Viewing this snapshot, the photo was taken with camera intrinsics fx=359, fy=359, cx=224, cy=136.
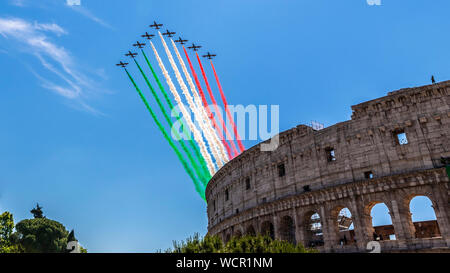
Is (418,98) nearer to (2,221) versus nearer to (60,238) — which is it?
(2,221)

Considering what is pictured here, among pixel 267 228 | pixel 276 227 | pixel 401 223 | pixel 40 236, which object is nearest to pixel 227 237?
pixel 267 228

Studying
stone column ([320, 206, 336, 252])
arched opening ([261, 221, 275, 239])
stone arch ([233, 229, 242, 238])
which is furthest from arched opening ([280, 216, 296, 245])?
stone arch ([233, 229, 242, 238])

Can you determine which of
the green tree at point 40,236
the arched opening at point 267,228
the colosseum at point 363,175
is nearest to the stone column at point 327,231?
the colosseum at point 363,175

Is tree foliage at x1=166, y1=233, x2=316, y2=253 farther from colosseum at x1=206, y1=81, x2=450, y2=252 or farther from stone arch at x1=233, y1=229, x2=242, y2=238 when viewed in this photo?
stone arch at x1=233, y1=229, x2=242, y2=238

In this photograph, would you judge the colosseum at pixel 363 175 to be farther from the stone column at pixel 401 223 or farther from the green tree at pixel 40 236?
the green tree at pixel 40 236

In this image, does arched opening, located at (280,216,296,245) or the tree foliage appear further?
arched opening, located at (280,216,296,245)
